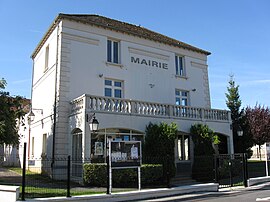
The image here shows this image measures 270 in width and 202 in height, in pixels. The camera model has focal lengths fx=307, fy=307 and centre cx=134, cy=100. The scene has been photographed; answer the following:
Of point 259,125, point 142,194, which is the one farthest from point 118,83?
point 259,125

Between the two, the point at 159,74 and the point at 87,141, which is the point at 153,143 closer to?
the point at 87,141

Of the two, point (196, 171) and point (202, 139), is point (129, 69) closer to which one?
point (202, 139)

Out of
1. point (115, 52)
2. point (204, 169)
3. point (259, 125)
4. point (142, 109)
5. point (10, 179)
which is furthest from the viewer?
point (259, 125)

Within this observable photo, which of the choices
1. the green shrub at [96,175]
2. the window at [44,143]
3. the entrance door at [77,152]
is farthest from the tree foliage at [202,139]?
the window at [44,143]

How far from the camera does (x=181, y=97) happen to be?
941 inches

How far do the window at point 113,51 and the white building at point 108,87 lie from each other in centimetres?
7

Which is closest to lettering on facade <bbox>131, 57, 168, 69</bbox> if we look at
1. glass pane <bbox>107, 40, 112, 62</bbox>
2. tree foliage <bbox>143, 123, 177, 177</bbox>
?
glass pane <bbox>107, 40, 112, 62</bbox>

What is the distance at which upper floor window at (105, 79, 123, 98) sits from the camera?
2011cm

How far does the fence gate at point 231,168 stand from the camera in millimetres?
16344

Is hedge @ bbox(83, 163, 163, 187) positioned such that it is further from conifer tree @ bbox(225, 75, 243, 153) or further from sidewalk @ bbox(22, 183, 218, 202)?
conifer tree @ bbox(225, 75, 243, 153)

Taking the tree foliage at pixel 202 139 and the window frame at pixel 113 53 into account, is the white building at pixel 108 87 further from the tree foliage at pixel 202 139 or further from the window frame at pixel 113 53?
the tree foliage at pixel 202 139

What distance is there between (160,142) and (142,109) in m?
2.33

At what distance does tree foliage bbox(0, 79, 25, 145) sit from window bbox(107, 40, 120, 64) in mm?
6428

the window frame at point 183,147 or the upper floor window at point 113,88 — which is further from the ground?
the upper floor window at point 113,88
